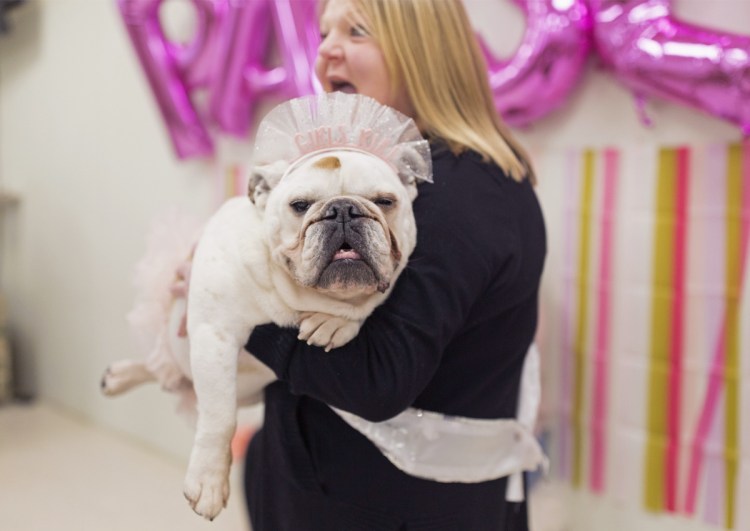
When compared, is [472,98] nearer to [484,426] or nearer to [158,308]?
[484,426]

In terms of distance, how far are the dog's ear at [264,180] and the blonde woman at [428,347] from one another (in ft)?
0.51

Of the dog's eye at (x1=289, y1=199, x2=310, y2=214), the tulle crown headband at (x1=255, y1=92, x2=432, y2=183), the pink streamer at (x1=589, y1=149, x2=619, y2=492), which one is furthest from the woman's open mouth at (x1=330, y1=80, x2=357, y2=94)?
the pink streamer at (x1=589, y1=149, x2=619, y2=492)

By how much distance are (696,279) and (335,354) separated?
928 millimetres

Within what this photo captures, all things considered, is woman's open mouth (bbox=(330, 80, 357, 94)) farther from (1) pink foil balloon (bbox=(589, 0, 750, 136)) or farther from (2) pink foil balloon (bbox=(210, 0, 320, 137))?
(2) pink foil balloon (bbox=(210, 0, 320, 137))

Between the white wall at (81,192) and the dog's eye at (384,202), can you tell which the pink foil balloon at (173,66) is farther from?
the dog's eye at (384,202)

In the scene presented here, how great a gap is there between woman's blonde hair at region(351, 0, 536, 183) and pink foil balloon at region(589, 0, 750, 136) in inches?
19.8

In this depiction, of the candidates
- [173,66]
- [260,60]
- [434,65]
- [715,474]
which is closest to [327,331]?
[434,65]

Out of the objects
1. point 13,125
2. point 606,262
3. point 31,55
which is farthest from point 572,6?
point 13,125

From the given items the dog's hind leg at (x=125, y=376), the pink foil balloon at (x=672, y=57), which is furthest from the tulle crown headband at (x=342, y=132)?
the pink foil balloon at (x=672, y=57)

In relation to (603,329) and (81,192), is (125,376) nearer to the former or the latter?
(603,329)

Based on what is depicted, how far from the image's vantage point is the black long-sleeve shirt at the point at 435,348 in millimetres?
864

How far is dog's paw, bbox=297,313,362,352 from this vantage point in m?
0.86

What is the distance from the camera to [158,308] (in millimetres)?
1152

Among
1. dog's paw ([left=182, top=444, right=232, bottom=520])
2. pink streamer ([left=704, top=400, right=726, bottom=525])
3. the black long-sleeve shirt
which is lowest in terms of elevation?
pink streamer ([left=704, top=400, right=726, bottom=525])
